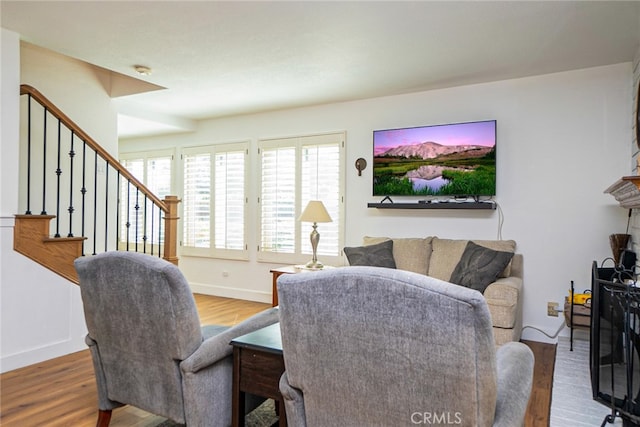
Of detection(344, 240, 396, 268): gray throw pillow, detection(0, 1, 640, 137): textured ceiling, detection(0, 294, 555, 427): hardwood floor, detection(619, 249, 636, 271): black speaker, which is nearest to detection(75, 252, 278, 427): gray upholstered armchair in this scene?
detection(0, 294, 555, 427): hardwood floor

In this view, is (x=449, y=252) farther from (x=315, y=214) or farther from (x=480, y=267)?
(x=315, y=214)

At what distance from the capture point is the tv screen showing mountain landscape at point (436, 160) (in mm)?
4141

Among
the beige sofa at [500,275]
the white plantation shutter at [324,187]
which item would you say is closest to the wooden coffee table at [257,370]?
the beige sofa at [500,275]

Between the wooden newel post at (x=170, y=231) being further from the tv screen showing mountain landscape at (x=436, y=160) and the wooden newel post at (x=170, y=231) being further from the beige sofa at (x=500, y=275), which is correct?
the tv screen showing mountain landscape at (x=436, y=160)

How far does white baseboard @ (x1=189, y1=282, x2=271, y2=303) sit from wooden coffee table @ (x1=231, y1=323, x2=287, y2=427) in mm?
3873

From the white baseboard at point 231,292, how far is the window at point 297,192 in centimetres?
50

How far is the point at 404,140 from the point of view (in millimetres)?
4559

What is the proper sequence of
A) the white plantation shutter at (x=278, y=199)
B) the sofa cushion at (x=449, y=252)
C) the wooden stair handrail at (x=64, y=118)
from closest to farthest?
1. the wooden stair handrail at (x=64, y=118)
2. the sofa cushion at (x=449, y=252)
3. the white plantation shutter at (x=278, y=199)

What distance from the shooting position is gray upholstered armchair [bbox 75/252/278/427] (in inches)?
68.4

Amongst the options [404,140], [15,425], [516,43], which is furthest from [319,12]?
[15,425]

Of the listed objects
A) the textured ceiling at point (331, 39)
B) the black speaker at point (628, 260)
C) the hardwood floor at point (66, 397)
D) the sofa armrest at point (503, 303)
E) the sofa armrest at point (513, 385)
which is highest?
the textured ceiling at point (331, 39)

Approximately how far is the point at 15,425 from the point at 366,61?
350 cm

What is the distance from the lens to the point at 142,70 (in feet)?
12.8

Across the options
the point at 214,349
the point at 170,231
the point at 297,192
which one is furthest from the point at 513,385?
the point at 297,192
